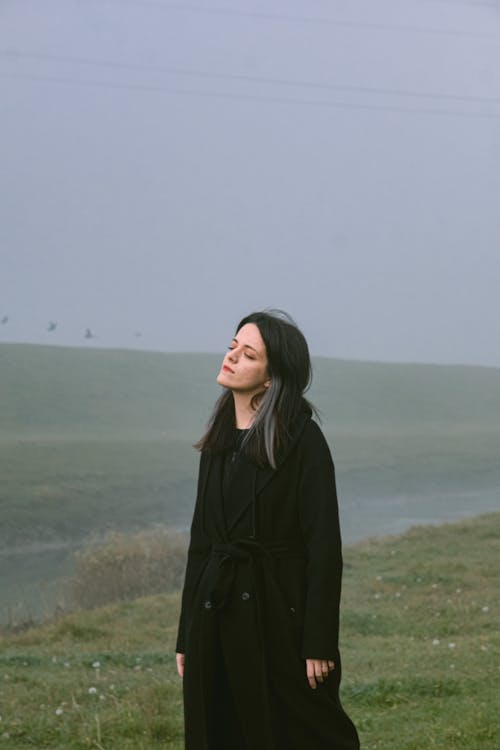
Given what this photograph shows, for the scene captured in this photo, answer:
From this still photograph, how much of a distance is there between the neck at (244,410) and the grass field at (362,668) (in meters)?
2.34

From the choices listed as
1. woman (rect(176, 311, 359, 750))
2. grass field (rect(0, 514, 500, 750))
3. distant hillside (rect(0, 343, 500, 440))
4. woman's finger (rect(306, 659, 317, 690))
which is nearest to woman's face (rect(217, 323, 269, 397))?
woman (rect(176, 311, 359, 750))

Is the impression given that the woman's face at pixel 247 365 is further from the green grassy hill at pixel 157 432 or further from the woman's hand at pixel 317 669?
the green grassy hill at pixel 157 432

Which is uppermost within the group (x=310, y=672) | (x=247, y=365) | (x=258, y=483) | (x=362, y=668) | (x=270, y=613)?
(x=247, y=365)

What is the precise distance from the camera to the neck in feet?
11.9

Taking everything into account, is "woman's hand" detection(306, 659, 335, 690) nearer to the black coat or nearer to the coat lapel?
the black coat

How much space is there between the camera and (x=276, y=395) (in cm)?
352

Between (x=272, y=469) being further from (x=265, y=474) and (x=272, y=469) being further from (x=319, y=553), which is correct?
(x=319, y=553)

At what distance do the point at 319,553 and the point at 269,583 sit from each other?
→ 0.59ft

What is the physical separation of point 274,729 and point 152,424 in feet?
62.0

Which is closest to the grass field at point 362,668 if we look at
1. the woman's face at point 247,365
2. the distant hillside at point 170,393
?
the woman's face at point 247,365

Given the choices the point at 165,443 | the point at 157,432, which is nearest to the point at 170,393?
the point at 157,432

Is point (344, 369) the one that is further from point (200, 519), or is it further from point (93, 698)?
point (200, 519)

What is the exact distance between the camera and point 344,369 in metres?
23.7

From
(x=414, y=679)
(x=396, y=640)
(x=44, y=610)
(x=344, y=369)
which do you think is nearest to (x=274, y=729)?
(x=414, y=679)
